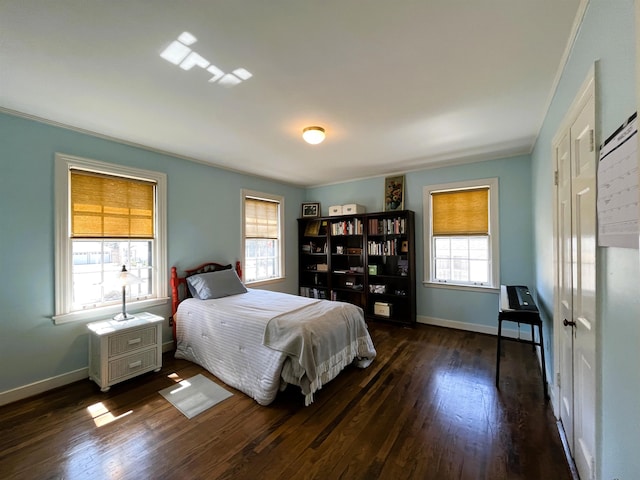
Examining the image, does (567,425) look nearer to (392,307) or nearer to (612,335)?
(612,335)

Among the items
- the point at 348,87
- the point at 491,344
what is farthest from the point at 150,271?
the point at 491,344

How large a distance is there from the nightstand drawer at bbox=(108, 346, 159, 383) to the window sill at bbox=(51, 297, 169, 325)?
60 centimetres

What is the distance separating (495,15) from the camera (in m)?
1.42

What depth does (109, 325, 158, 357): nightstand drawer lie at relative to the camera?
2.55 meters

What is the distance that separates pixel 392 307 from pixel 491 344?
141 centimetres

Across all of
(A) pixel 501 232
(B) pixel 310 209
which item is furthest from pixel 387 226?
(B) pixel 310 209

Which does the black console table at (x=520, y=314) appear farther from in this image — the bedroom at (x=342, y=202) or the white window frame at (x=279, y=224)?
the white window frame at (x=279, y=224)

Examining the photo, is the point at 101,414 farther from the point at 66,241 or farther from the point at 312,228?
the point at 312,228

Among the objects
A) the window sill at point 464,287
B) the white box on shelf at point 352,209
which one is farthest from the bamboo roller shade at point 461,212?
the white box on shelf at point 352,209

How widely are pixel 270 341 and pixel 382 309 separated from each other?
2522 mm

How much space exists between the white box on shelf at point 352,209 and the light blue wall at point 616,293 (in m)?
3.36

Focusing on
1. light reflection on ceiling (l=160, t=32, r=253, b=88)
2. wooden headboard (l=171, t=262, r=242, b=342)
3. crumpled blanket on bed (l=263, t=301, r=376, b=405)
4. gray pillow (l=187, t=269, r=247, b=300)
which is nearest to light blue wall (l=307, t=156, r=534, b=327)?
crumpled blanket on bed (l=263, t=301, r=376, b=405)

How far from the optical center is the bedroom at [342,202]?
0.99m

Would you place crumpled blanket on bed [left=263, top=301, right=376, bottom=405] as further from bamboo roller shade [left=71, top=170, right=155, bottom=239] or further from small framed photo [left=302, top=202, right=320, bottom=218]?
small framed photo [left=302, top=202, right=320, bottom=218]
